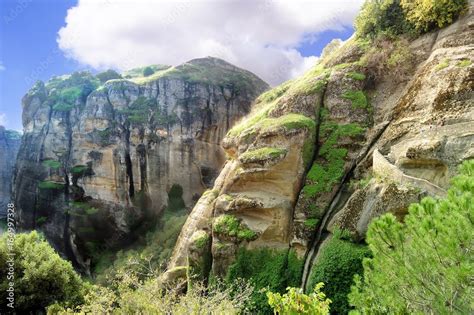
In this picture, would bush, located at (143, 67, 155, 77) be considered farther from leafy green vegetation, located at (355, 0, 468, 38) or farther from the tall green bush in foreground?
the tall green bush in foreground

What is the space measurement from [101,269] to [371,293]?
29266mm

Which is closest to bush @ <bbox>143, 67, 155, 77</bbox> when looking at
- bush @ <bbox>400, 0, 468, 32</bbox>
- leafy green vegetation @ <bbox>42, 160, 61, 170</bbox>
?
leafy green vegetation @ <bbox>42, 160, 61, 170</bbox>

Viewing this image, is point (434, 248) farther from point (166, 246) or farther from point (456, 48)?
point (166, 246)

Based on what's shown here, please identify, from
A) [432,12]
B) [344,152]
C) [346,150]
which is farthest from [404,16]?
[344,152]

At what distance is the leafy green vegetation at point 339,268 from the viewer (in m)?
12.6

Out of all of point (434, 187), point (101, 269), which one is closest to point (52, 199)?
point (101, 269)

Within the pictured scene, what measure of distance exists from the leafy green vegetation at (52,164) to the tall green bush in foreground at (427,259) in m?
36.7

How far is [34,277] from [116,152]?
73.3ft

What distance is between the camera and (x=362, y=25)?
61.5 ft

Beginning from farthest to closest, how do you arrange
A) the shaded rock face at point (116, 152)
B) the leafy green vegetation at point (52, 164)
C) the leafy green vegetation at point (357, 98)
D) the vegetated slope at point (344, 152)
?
the leafy green vegetation at point (52, 164) → the shaded rock face at point (116, 152) → the leafy green vegetation at point (357, 98) → the vegetated slope at point (344, 152)

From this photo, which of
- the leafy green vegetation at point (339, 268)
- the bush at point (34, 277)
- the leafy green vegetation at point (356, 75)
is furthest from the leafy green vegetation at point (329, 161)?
the bush at point (34, 277)

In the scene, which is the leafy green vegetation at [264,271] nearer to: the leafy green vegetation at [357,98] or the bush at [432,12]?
the leafy green vegetation at [357,98]

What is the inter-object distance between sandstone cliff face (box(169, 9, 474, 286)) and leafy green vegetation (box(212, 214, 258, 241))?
4 cm

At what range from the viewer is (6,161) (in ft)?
157
